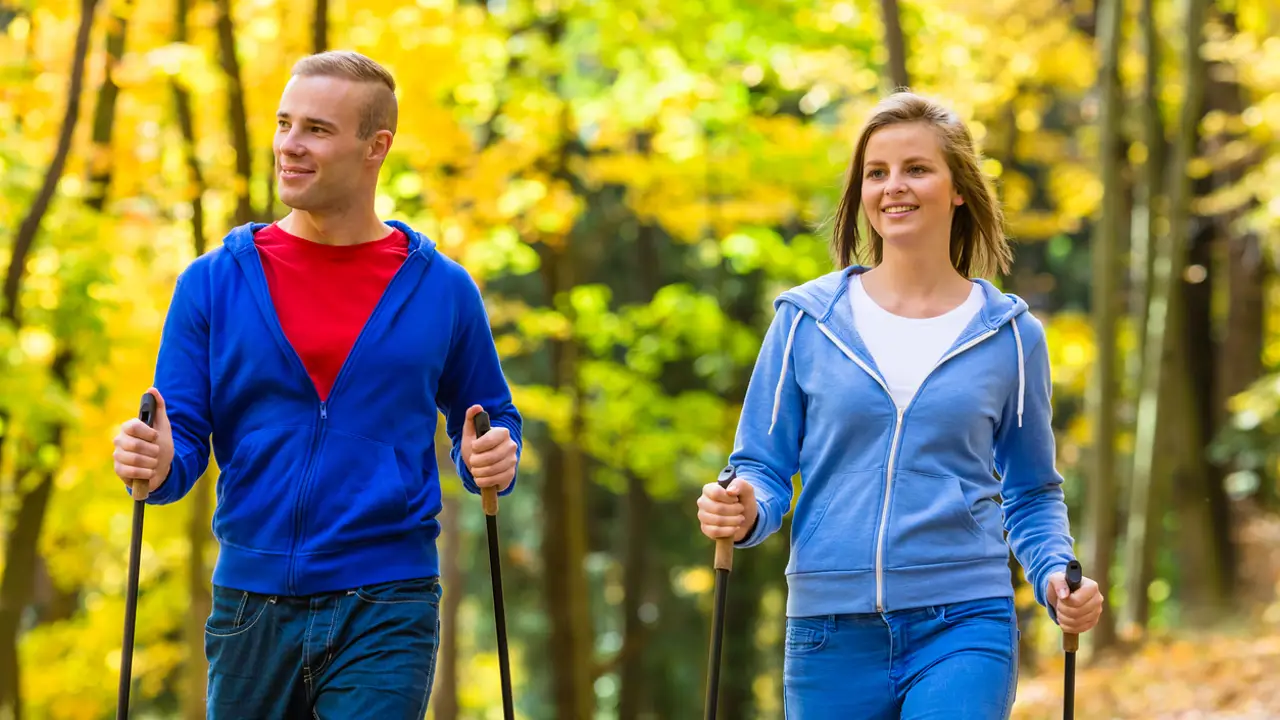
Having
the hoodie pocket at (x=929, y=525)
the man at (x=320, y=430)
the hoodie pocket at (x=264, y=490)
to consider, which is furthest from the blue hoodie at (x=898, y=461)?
the hoodie pocket at (x=264, y=490)

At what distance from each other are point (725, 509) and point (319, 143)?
1259mm

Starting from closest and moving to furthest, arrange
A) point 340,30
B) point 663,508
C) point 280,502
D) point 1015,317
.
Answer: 1. point 280,502
2. point 1015,317
3. point 340,30
4. point 663,508

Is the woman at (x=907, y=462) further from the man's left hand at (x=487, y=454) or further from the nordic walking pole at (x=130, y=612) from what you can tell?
the nordic walking pole at (x=130, y=612)

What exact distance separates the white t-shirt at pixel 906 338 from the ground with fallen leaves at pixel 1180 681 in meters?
7.28

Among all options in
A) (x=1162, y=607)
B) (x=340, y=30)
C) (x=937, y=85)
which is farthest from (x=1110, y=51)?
(x=1162, y=607)

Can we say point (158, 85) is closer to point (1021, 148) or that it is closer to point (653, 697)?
point (1021, 148)

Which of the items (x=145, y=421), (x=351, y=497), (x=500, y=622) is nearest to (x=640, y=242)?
(x=500, y=622)

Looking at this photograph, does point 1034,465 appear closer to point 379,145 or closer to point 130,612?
point 379,145

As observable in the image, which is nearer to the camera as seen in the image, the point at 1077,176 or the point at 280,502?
the point at 280,502

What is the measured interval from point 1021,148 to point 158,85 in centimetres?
839

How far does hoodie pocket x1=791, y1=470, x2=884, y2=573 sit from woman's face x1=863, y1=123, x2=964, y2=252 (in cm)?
62

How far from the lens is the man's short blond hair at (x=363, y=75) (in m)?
3.80

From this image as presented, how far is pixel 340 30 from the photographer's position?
11828mm

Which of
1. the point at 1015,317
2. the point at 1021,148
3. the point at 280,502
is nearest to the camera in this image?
the point at 280,502
